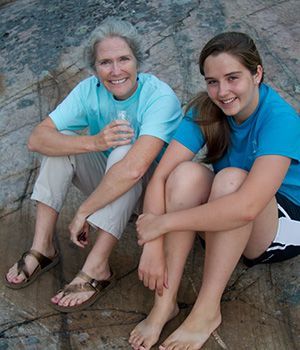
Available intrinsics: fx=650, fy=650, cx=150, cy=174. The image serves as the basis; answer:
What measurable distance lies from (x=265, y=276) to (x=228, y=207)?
0.64 metres

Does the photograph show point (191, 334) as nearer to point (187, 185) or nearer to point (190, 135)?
point (187, 185)

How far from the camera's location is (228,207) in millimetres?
2041

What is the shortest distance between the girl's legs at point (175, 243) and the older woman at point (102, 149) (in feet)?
0.69

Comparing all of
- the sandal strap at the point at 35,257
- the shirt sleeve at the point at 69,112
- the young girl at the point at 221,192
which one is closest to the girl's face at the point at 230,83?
the young girl at the point at 221,192

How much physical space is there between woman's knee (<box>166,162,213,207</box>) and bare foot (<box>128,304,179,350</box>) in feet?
1.26

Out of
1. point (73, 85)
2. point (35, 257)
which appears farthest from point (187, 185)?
point (73, 85)

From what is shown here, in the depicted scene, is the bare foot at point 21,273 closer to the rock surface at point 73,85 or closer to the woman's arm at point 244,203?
the rock surface at point 73,85

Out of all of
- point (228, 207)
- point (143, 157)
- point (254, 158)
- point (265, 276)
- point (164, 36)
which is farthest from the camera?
point (164, 36)

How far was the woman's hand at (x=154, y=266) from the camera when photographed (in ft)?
7.20

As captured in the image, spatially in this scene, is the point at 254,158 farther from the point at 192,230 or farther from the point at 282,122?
the point at 192,230

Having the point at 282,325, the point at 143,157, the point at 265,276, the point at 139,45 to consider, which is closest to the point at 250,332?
the point at 282,325

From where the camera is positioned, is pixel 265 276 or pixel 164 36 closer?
pixel 265 276

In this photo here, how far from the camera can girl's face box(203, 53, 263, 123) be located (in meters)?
2.11

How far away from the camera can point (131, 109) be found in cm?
254
